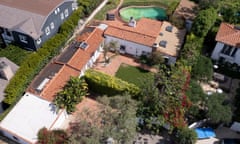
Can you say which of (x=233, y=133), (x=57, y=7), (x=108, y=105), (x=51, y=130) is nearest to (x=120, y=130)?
(x=108, y=105)

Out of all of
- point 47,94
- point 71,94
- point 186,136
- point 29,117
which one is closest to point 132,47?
point 71,94

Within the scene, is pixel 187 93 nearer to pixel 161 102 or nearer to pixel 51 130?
pixel 161 102

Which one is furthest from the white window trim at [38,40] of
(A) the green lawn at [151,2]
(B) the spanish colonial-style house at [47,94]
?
(A) the green lawn at [151,2]

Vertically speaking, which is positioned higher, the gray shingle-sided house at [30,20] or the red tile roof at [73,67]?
the gray shingle-sided house at [30,20]

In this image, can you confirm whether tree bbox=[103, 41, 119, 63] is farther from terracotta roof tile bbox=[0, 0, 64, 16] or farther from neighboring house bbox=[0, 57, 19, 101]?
neighboring house bbox=[0, 57, 19, 101]

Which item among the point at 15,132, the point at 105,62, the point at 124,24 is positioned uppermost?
the point at 124,24

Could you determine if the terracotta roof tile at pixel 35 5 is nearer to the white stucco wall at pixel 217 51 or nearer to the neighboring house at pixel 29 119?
the neighboring house at pixel 29 119
